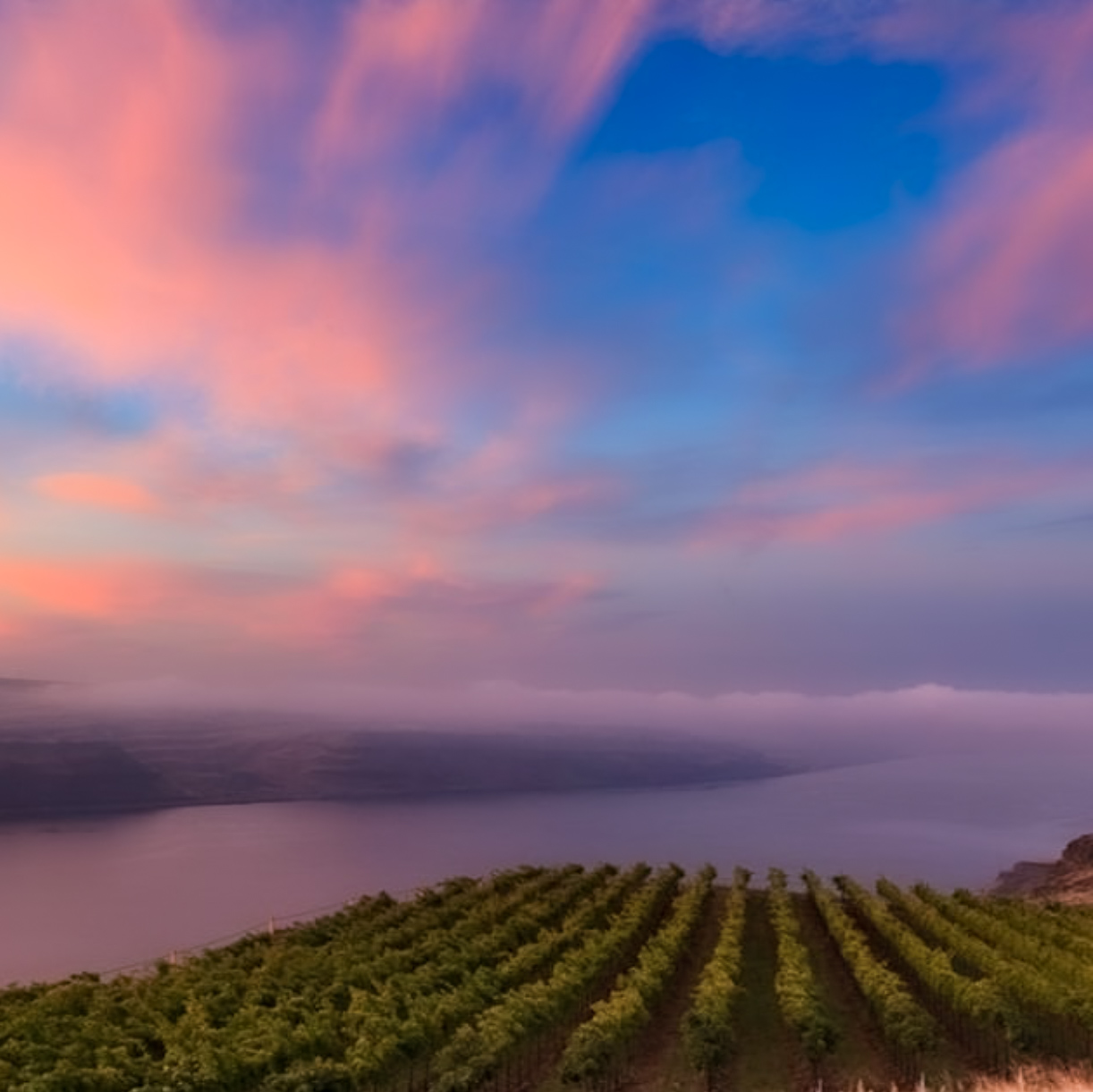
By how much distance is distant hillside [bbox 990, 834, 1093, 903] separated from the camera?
8144 centimetres

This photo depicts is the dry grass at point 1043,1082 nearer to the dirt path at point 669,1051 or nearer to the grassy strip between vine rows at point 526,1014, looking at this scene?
the dirt path at point 669,1051

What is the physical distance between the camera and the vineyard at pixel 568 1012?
24.3m

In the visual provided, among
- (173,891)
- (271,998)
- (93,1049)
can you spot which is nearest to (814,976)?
(271,998)

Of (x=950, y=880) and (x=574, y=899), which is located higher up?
(x=574, y=899)

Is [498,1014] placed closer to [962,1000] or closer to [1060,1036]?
[962,1000]

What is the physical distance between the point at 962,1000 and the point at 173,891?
146815 mm

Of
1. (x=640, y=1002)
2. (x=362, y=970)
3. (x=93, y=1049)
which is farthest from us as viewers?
(x=362, y=970)

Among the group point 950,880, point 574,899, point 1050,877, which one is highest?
point 574,899

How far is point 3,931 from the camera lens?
122m

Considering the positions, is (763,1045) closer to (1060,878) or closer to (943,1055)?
(943,1055)

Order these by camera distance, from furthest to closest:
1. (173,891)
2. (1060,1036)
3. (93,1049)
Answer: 1. (173,891)
2. (1060,1036)
3. (93,1049)

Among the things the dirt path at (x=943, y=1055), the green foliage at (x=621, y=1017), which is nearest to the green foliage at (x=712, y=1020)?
the green foliage at (x=621, y=1017)

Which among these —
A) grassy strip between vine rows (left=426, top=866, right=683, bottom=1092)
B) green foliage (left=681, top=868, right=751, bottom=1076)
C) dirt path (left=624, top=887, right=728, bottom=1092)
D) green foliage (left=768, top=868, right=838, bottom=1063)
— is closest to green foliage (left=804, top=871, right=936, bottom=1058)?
green foliage (left=768, top=868, right=838, bottom=1063)

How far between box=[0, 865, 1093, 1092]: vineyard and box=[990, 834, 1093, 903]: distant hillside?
128 ft
